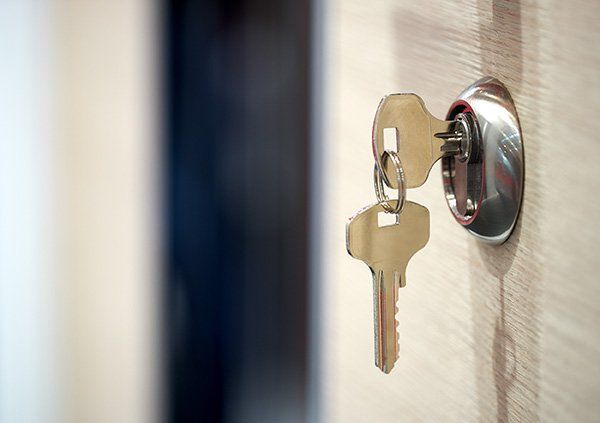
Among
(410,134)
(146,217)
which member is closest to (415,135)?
(410,134)

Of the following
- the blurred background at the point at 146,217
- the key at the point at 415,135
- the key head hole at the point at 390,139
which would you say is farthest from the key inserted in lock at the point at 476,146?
the blurred background at the point at 146,217

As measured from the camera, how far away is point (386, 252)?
0.98ft

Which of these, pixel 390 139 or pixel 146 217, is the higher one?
pixel 390 139

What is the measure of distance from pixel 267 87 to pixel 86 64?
380mm

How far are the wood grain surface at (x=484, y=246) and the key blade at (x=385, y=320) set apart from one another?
63 millimetres

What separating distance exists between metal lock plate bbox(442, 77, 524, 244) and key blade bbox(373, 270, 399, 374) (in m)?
0.06

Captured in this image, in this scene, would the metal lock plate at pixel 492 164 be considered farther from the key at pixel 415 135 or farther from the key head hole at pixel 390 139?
the key head hole at pixel 390 139

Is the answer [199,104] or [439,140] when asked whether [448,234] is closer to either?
[439,140]

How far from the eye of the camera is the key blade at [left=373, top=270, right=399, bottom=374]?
29cm

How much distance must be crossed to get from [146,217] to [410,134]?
0.92 m

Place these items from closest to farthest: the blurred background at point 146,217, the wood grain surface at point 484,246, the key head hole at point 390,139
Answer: the wood grain surface at point 484,246, the key head hole at point 390,139, the blurred background at point 146,217

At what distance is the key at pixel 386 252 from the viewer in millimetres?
292

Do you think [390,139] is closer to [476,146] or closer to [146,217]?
[476,146]

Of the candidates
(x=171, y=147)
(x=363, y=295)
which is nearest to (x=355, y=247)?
(x=363, y=295)
